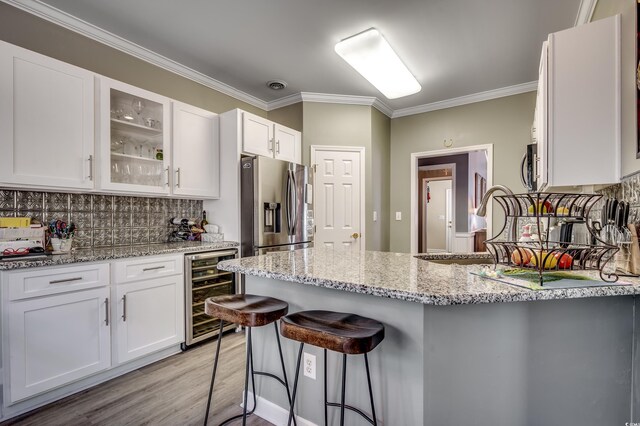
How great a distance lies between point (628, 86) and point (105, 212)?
3.52 m

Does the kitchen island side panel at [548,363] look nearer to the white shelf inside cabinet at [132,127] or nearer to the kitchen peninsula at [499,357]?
the kitchen peninsula at [499,357]

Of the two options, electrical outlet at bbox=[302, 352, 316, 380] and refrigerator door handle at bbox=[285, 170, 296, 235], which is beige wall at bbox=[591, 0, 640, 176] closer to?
electrical outlet at bbox=[302, 352, 316, 380]

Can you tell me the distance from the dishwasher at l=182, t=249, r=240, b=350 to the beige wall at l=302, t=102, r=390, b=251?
5.54 ft

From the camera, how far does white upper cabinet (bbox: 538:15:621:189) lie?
1.52 m

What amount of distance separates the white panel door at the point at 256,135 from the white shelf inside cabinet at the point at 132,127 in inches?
30.6

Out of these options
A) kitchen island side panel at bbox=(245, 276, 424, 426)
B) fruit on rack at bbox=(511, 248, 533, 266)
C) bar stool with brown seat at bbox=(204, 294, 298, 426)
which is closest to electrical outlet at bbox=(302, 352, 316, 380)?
kitchen island side panel at bbox=(245, 276, 424, 426)

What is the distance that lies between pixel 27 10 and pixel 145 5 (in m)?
0.82

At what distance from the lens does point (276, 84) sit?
3.55m

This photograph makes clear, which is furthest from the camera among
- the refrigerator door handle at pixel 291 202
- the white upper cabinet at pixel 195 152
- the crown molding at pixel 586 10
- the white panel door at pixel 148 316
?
the refrigerator door handle at pixel 291 202

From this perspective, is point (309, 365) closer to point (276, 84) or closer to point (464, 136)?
point (276, 84)

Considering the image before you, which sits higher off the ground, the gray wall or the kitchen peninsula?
the gray wall

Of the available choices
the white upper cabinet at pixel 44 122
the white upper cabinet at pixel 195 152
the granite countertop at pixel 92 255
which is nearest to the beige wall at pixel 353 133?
the white upper cabinet at pixel 195 152

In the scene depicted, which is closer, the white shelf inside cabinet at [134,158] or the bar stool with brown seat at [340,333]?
the bar stool with brown seat at [340,333]

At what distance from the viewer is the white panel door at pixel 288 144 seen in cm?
356
